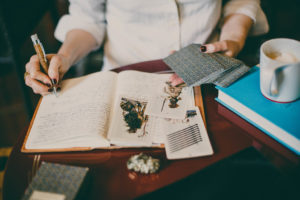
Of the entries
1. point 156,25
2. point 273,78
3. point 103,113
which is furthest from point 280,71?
point 156,25

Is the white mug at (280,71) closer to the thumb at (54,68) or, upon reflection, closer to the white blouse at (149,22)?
the white blouse at (149,22)

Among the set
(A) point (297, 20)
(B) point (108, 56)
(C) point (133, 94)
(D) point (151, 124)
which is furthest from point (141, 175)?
(A) point (297, 20)

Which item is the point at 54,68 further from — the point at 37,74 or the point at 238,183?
the point at 238,183

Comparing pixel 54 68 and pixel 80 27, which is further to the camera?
pixel 80 27

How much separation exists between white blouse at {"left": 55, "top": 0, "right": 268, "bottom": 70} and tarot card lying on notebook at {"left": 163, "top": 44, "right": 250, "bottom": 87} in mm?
233

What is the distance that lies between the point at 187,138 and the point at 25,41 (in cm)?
153

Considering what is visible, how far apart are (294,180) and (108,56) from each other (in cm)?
81

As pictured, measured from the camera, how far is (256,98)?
1.93 feet

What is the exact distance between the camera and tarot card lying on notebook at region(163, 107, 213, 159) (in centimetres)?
53

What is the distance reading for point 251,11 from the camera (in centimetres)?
93

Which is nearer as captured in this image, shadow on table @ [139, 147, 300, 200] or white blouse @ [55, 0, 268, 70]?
shadow on table @ [139, 147, 300, 200]

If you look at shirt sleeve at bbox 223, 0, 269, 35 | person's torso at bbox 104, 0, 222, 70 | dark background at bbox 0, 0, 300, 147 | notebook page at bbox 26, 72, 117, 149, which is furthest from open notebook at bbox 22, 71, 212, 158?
shirt sleeve at bbox 223, 0, 269, 35

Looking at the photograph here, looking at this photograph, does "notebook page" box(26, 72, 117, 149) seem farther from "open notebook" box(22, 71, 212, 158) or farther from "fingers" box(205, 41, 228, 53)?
"fingers" box(205, 41, 228, 53)

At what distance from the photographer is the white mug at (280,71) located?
499 mm
